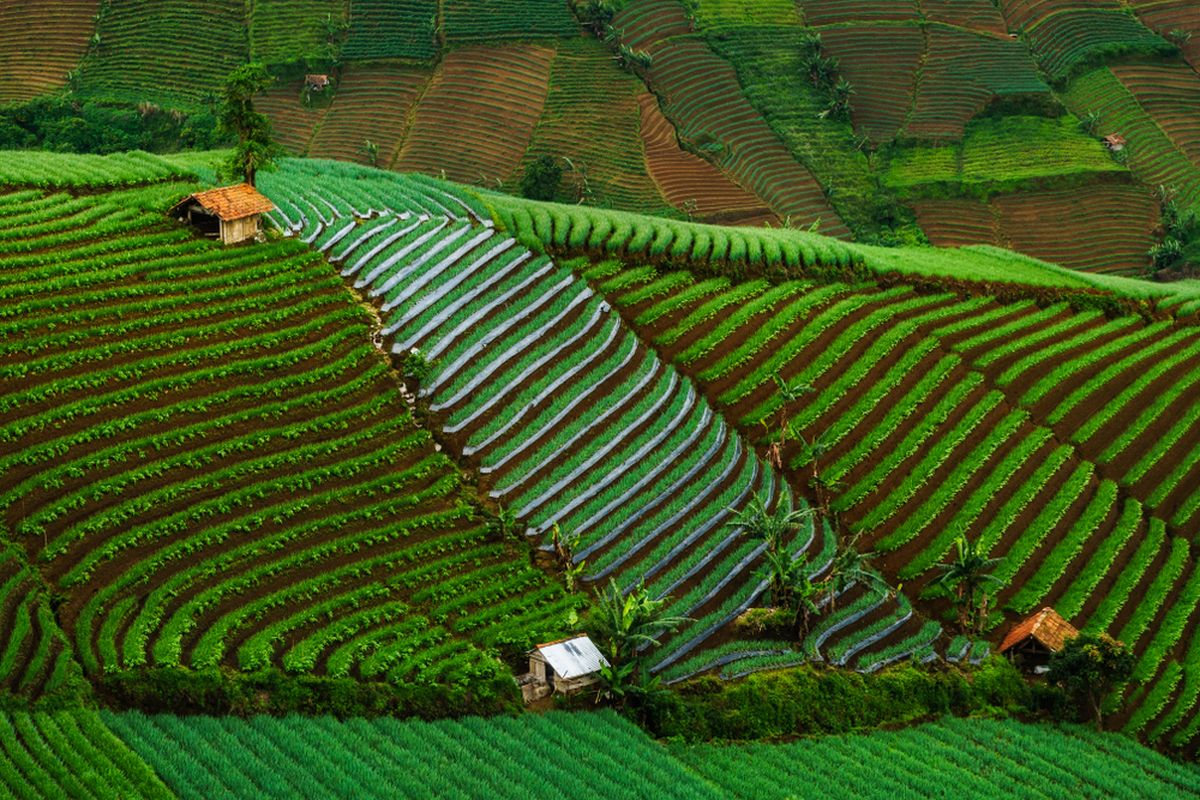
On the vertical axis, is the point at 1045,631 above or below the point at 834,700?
above

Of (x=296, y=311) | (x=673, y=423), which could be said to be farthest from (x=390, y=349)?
(x=673, y=423)

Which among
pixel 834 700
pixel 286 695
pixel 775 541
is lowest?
pixel 834 700

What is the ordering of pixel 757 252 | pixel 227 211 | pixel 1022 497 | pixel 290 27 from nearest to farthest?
pixel 1022 497
pixel 227 211
pixel 757 252
pixel 290 27

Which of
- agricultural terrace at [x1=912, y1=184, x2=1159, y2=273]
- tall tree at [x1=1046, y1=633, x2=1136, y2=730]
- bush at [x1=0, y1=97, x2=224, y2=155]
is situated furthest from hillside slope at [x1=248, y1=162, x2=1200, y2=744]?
bush at [x1=0, y1=97, x2=224, y2=155]

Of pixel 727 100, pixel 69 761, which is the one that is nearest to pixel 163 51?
pixel 727 100

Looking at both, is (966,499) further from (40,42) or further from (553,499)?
(40,42)

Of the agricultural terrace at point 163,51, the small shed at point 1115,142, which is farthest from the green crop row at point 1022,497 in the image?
the agricultural terrace at point 163,51

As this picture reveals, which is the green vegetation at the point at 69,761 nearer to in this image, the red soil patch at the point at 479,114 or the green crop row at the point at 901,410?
the green crop row at the point at 901,410
